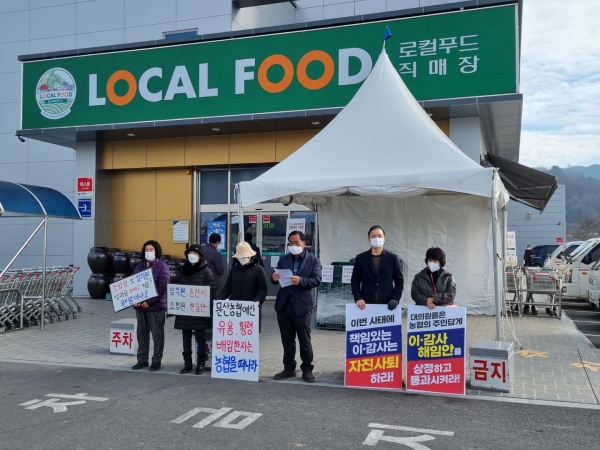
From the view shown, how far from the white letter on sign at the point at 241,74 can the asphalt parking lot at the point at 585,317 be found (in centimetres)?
945

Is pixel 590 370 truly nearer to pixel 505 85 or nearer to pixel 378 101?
pixel 378 101

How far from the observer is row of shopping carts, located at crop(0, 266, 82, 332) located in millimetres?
11086

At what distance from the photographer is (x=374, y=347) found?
22.1 ft

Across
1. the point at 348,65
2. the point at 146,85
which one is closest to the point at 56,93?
the point at 146,85

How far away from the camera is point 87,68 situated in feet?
50.7

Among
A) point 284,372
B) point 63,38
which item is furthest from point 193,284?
point 63,38

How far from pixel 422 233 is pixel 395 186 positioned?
4436mm

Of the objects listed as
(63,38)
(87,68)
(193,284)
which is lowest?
(193,284)

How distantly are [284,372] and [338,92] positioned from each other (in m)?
7.86

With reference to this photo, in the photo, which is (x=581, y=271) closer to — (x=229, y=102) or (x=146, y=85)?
(x=229, y=102)

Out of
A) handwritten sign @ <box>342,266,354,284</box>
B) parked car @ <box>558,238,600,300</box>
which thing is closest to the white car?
parked car @ <box>558,238,600,300</box>

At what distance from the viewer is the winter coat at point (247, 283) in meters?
7.30

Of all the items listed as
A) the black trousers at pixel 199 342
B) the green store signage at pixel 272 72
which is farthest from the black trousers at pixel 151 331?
the green store signage at pixel 272 72

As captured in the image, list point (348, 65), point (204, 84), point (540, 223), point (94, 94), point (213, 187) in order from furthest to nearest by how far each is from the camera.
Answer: point (540, 223) < point (213, 187) < point (94, 94) < point (204, 84) < point (348, 65)
